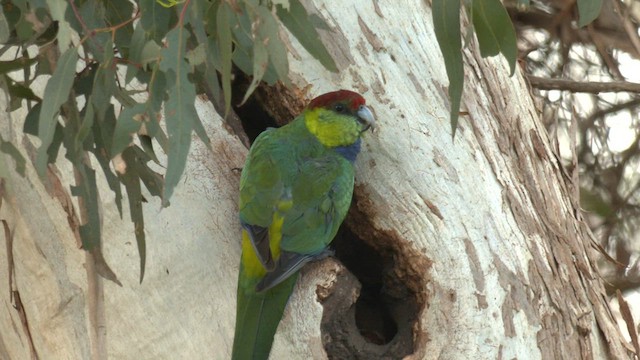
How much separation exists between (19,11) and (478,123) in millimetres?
1331

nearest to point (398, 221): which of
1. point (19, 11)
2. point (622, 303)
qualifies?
point (622, 303)

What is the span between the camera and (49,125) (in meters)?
1.87

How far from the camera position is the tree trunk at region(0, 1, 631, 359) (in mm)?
2611

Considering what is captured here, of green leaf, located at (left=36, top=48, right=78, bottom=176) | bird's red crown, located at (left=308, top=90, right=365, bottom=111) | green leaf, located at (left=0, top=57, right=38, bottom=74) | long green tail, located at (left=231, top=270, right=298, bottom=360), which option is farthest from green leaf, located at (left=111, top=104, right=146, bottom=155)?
bird's red crown, located at (left=308, top=90, right=365, bottom=111)

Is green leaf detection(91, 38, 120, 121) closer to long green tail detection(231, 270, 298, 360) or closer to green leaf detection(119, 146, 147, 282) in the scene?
green leaf detection(119, 146, 147, 282)

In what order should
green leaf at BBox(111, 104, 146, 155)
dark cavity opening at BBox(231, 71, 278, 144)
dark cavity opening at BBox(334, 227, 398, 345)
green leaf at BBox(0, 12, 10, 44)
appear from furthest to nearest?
dark cavity opening at BBox(231, 71, 278, 144) → dark cavity opening at BBox(334, 227, 398, 345) → green leaf at BBox(0, 12, 10, 44) → green leaf at BBox(111, 104, 146, 155)

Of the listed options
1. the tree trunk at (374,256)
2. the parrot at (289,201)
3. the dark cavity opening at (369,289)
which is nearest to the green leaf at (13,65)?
the tree trunk at (374,256)

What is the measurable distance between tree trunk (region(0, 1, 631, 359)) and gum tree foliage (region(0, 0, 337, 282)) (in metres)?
0.30

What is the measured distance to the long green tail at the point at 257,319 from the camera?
252cm

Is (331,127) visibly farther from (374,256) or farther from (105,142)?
(105,142)

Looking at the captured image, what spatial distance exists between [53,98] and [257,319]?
89 cm

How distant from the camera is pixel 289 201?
2666 millimetres

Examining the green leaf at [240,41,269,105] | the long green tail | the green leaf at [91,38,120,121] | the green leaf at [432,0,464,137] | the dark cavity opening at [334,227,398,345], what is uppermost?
the green leaf at [91,38,120,121]

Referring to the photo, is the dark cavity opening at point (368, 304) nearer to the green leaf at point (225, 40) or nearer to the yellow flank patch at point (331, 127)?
the yellow flank patch at point (331, 127)
